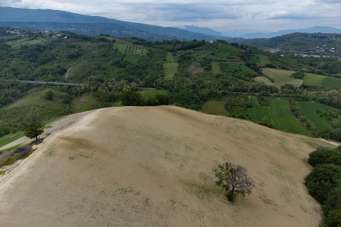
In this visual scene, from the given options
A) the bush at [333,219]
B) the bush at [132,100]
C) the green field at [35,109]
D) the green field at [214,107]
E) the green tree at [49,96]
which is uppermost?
the bush at [132,100]

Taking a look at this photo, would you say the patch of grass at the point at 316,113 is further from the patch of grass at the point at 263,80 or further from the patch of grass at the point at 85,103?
the patch of grass at the point at 85,103

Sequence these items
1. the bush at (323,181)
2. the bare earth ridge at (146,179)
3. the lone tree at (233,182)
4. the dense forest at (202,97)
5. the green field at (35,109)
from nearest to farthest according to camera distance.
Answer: the bare earth ridge at (146,179)
the lone tree at (233,182)
the bush at (323,181)
the green field at (35,109)
the dense forest at (202,97)

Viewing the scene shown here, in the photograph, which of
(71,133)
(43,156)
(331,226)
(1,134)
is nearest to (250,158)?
(331,226)

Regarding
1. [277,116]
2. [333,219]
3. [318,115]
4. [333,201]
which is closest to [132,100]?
[277,116]

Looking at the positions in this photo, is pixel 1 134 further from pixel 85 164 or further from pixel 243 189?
pixel 243 189

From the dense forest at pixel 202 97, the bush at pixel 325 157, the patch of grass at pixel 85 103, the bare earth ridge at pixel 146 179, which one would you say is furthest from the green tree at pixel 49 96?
the bush at pixel 325 157

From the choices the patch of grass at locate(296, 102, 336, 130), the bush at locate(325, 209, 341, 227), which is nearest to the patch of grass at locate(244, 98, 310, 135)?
the patch of grass at locate(296, 102, 336, 130)
